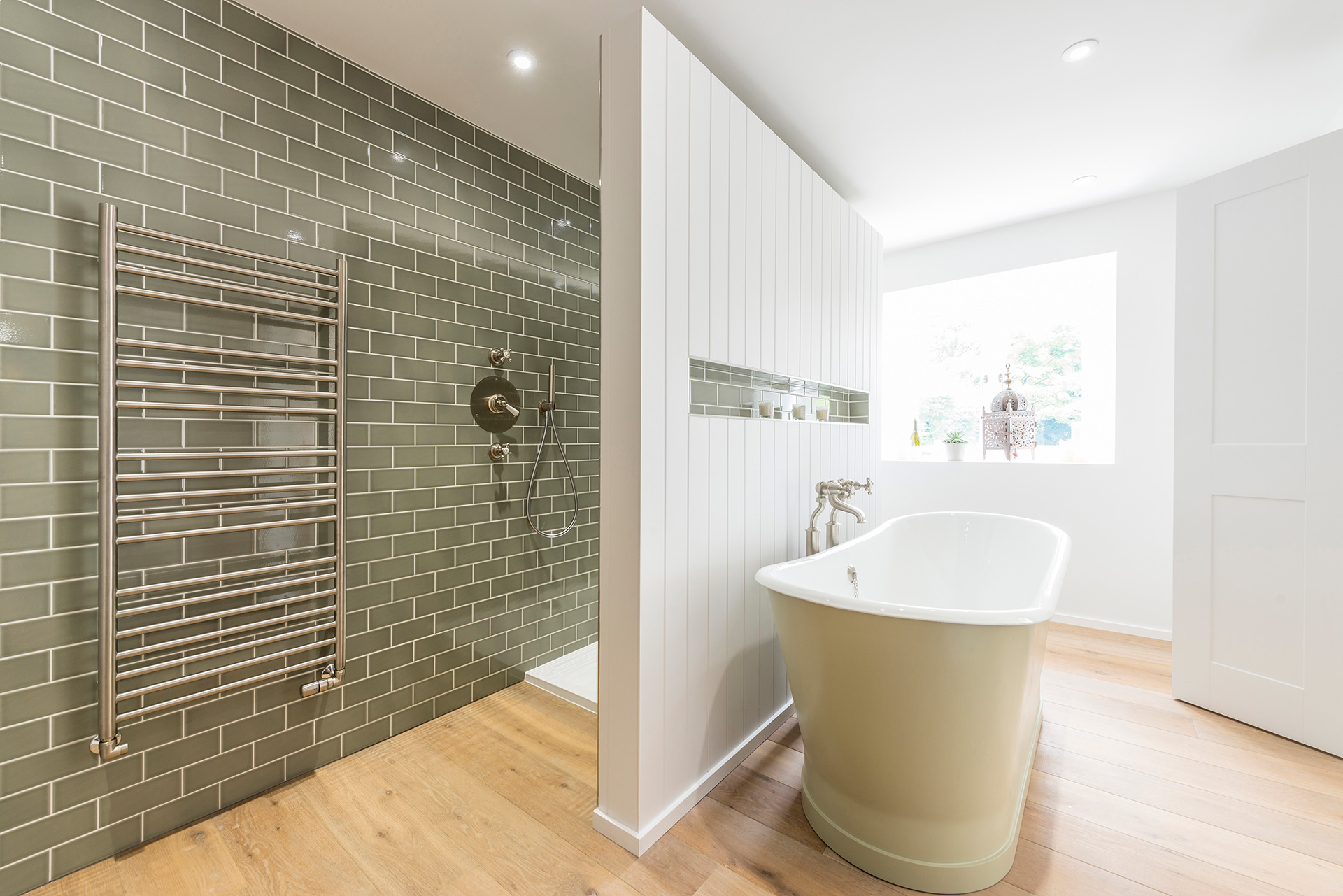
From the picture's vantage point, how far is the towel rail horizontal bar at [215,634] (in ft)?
4.97

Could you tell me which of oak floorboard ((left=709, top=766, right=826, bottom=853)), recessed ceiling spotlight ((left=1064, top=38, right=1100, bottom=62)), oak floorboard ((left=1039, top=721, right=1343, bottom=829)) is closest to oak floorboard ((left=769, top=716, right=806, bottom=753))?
oak floorboard ((left=709, top=766, right=826, bottom=853))

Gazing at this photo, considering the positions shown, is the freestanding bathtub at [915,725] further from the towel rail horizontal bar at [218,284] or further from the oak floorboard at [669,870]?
the towel rail horizontal bar at [218,284]

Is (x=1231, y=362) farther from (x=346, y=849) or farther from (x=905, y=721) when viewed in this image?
(x=346, y=849)

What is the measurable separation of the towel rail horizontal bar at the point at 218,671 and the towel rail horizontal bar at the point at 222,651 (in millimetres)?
38

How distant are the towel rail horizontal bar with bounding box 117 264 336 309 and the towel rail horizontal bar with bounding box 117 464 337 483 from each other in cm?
51

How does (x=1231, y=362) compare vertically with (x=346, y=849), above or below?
above

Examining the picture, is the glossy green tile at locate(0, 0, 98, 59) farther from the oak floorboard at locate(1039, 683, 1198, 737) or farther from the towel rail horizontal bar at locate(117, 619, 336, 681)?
the oak floorboard at locate(1039, 683, 1198, 737)

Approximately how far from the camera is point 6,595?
136 cm

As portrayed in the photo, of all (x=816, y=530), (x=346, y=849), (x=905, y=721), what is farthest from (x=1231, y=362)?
(x=346, y=849)

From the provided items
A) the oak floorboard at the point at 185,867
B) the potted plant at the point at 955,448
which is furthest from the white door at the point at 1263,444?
the oak floorboard at the point at 185,867

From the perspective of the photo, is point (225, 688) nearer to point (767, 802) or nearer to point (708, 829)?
point (708, 829)

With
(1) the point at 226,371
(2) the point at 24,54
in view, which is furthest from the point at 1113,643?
(2) the point at 24,54

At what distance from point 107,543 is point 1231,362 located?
395 cm

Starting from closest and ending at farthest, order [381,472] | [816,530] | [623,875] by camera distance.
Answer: [623,875], [381,472], [816,530]
